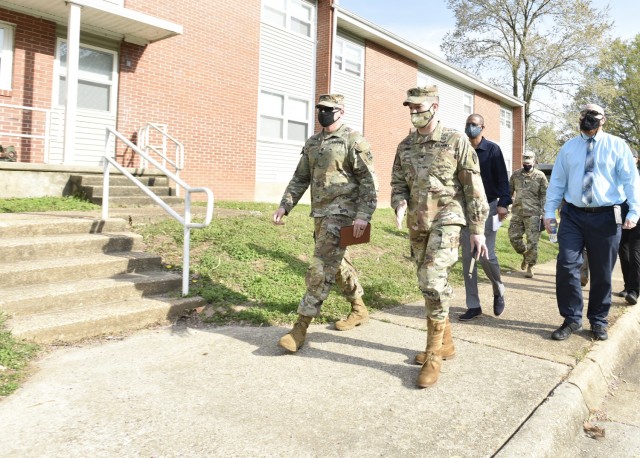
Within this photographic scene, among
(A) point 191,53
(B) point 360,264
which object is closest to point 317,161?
(B) point 360,264

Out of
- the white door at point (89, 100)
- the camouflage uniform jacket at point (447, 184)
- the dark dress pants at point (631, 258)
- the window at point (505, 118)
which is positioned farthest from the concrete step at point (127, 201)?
the window at point (505, 118)

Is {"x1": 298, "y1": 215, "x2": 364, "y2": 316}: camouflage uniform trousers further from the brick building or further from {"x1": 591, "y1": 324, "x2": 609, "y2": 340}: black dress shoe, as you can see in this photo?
the brick building

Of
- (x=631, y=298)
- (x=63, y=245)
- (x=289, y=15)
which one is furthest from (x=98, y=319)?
(x=289, y=15)

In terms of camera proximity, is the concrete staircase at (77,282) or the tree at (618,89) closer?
the concrete staircase at (77,282)

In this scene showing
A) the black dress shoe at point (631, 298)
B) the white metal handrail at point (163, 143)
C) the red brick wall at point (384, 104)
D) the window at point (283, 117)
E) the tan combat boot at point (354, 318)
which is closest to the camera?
the tan combat boot at point (354, 318)

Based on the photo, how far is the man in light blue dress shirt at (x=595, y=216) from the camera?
4316 millimetres

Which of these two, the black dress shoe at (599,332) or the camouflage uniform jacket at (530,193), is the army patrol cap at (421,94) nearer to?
the black dress shoe at (599,332)

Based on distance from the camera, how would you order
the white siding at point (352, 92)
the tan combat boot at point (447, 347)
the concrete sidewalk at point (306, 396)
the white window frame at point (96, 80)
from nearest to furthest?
the concrete sidewalk at point (306, 396), the tan combat boot at point (447, 347), the white window frame at point (96, 80), the white siding at point (352, 92)

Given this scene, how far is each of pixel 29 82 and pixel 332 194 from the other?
28.0 ft

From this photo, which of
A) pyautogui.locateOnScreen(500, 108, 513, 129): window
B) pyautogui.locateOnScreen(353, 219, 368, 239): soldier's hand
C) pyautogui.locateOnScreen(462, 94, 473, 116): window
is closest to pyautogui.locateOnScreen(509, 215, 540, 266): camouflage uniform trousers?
pyautogui.locateOnScreen(353, 219, 368, 239): soldier's hand

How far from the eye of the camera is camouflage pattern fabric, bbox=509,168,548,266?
8.05 metres

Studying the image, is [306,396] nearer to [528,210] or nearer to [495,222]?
[495,222]

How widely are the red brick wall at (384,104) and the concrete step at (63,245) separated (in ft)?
41.4

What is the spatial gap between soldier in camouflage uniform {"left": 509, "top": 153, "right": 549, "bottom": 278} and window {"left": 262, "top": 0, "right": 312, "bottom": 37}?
9.22 metres
